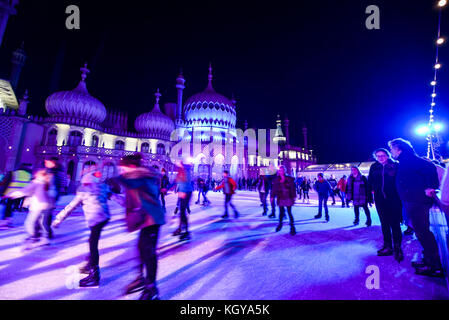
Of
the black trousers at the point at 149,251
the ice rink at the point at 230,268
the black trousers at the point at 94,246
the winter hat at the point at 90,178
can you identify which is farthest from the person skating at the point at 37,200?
the black trousers at the point at 149,251

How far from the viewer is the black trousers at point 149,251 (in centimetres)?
225

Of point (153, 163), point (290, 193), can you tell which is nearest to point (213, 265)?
point (290, 193)

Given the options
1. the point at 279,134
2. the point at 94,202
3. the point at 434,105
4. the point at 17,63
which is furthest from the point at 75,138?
the point at 279,134

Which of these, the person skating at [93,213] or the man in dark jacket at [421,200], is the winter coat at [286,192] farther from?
the person skating at [93,213]

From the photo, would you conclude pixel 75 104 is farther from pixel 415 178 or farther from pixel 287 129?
pixel 287 129

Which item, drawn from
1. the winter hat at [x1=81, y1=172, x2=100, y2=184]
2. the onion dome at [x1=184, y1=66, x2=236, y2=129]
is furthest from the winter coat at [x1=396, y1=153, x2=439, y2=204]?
the onion dome at [x1=184, y1=66, x2=236, y2=129]

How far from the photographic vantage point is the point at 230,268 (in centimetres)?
294

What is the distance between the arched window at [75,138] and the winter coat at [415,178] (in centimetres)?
3250

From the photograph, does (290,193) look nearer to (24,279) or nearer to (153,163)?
(24,279)

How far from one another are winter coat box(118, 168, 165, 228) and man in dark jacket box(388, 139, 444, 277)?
363cm

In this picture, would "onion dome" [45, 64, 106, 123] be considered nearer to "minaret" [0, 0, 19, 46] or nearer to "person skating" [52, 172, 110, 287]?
"minaret" [0, 0, 19, 46]

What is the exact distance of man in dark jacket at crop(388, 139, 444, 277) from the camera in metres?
2.89

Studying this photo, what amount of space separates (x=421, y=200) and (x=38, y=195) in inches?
262
